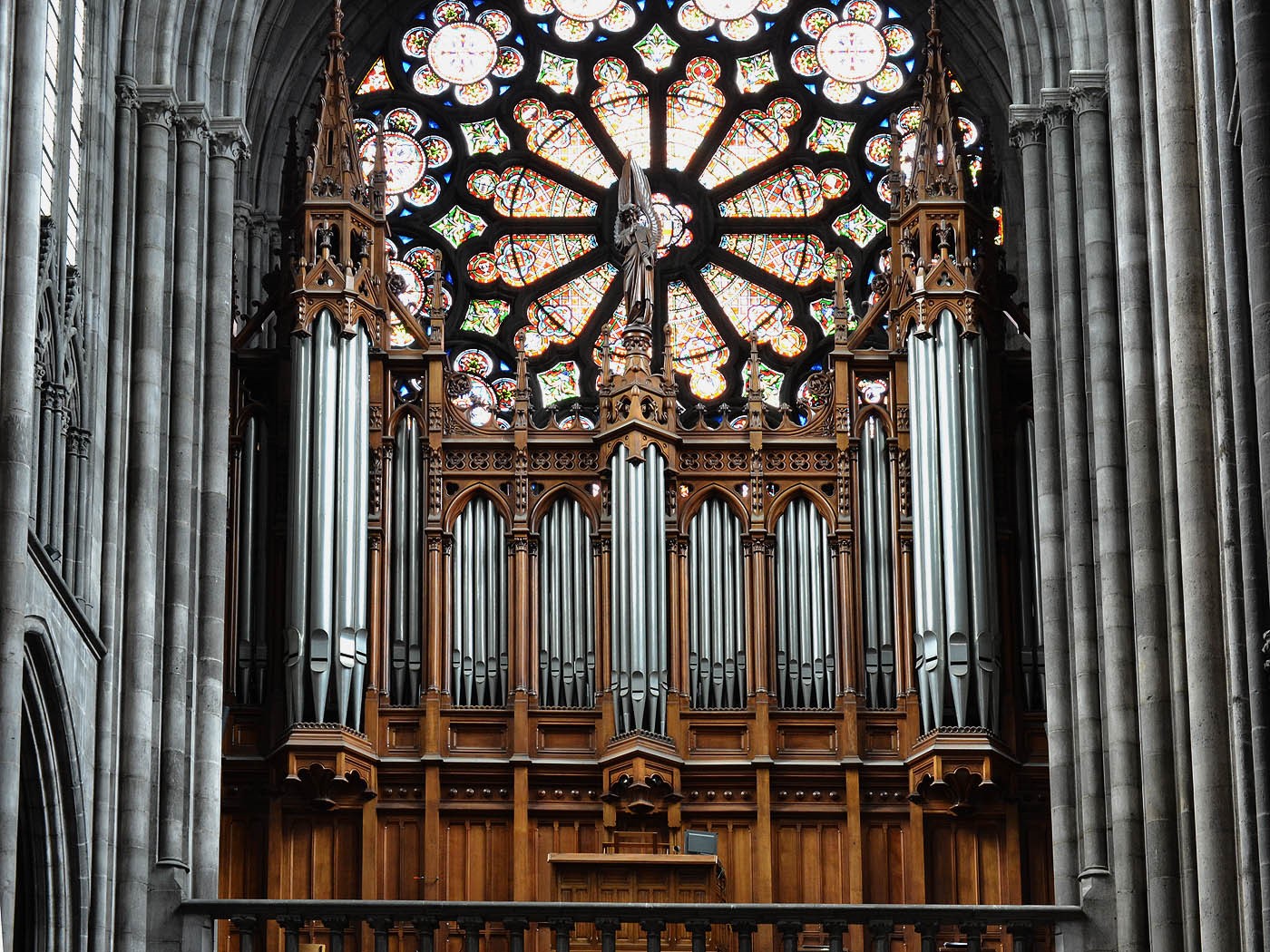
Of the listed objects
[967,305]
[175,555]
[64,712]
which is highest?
[967,305]

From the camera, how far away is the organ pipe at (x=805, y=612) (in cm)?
2655

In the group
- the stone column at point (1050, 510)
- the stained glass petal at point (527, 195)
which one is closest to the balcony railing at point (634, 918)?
the stone column at point (1050, 510)

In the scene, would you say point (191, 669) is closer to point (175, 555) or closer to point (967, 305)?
point (175, 555)

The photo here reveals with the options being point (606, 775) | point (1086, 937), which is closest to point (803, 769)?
point (606, 775)

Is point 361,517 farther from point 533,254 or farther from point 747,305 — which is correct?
point 747,305

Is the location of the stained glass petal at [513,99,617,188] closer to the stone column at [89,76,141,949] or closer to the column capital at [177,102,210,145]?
the column capital at [177,102,210,145]

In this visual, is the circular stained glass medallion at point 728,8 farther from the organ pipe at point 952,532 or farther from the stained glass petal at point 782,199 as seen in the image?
the organ pipe at point 952,532

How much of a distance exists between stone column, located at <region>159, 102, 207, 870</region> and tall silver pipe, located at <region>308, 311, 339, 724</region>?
155 cm

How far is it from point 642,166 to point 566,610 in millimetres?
5807

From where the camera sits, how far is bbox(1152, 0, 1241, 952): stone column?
20.2m

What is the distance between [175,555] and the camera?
24406 millimetres

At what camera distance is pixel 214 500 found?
82.5ft

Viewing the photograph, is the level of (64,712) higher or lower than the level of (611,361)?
lower

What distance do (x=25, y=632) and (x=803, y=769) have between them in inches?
340
